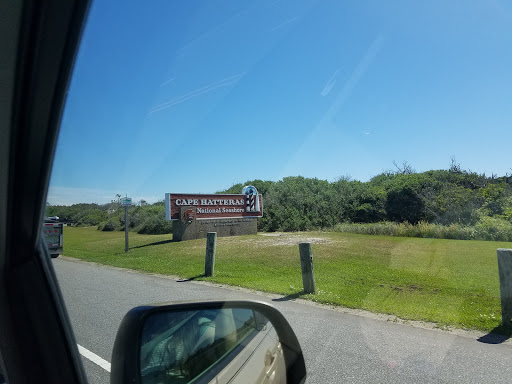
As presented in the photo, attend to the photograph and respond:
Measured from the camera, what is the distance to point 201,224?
19.7 metres

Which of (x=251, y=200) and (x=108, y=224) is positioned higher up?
(x=251, y=200)

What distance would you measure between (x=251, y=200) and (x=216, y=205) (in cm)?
296

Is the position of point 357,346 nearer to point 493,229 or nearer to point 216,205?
point 493,229

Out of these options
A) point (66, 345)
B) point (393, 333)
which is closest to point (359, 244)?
point (393, 333)

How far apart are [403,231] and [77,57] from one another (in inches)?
757

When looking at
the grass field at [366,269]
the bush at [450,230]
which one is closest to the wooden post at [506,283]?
the grass field at [366,269]

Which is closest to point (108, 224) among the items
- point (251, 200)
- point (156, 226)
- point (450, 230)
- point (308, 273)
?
point (308, 273)

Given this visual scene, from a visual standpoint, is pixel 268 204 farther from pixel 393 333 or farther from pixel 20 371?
pixel 20 371

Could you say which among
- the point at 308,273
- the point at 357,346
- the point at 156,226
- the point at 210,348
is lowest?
the point at 357,346

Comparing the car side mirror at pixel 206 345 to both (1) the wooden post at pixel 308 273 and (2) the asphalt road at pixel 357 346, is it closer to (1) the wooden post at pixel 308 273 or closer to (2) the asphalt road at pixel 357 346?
(2) the asphalt road at pixel 357 346

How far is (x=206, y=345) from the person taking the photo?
173cm

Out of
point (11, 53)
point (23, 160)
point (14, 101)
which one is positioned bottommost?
point (23, 160)

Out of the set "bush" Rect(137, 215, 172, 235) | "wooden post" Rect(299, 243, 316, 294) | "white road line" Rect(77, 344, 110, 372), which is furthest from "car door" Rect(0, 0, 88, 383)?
"bush" Rect(137, 215, 172, 235)

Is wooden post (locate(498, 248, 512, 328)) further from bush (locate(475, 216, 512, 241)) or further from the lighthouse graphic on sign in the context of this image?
the lighthouse graphic on sign
